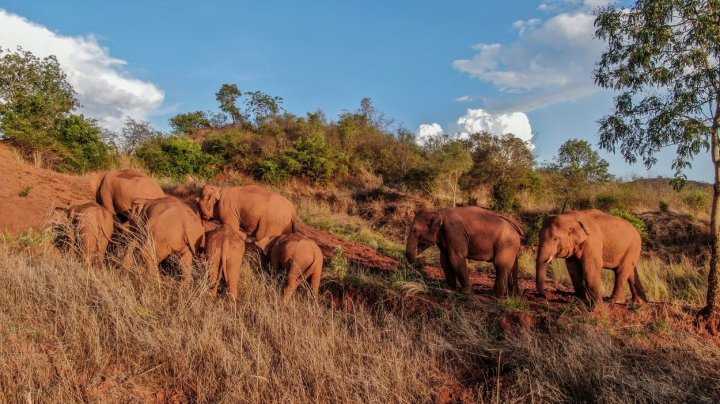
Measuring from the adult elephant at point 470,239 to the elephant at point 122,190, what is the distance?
5182 mm

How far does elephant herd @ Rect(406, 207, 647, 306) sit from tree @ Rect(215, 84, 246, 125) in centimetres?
3464

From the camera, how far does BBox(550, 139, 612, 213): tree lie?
2408 centimetres

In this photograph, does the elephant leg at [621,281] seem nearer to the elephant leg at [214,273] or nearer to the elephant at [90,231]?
the elephant leg at [214,273]

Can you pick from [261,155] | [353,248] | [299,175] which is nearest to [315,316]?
[353,248]

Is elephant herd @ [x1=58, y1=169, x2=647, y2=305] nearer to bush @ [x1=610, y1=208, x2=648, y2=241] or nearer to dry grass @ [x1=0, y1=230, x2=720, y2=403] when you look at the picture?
dry grass @ [x1=0, y1=230, x2=720, y2=403]

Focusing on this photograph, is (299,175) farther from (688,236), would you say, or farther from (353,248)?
(688,236)

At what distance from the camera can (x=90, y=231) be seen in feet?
25.1

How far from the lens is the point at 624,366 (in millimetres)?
4836

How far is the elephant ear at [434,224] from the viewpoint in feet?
27.2

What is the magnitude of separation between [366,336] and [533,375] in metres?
1.76

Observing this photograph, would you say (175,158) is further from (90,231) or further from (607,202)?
(607,202)

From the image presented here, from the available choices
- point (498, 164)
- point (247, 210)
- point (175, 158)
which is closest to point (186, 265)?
point (247, 210)

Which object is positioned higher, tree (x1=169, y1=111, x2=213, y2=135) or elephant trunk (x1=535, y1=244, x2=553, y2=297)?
tree (x1=169, y1=111, x2=213, y2=135)

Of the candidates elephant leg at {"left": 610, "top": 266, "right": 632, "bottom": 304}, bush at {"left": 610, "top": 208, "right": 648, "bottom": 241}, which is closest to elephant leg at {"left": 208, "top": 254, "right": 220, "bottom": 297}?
elephant leg at {"left": 610, "top": 266, "right": 632, "bottom": 304}
